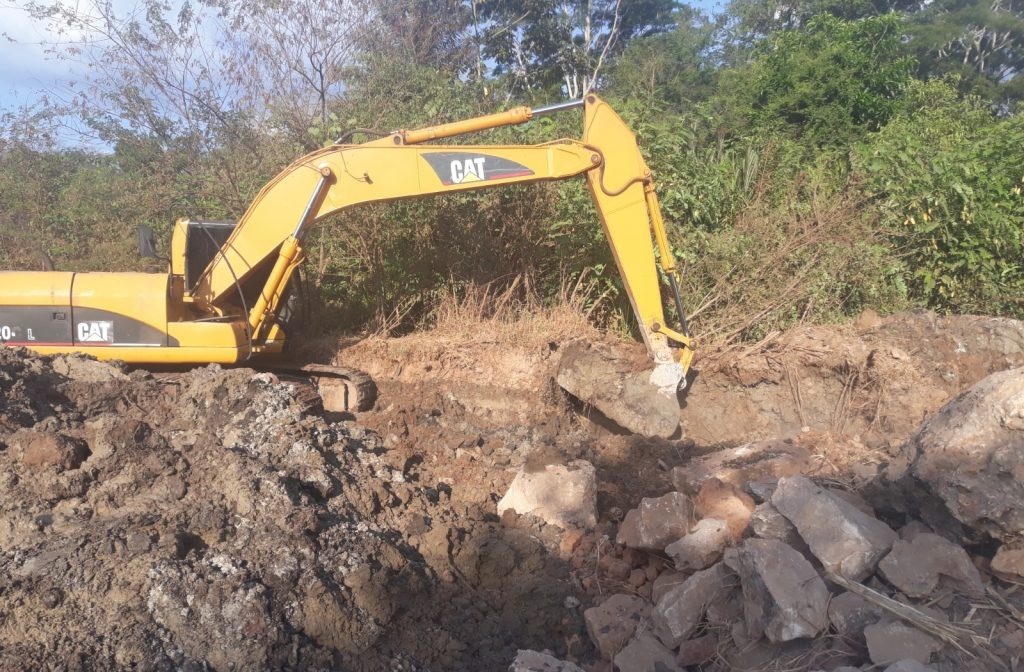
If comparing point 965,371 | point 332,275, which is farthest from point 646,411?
point 332,275

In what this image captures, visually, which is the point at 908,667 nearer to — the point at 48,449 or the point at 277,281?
the point at 48,449

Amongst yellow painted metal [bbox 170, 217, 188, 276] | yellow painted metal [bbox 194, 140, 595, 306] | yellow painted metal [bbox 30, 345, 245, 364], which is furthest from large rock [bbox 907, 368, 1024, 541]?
yellow painted metal [bbox 170, 217, 188, 276]

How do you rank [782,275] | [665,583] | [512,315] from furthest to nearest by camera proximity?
[782,275] < [512,315] < [665,583]

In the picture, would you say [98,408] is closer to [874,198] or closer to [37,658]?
[37,658]

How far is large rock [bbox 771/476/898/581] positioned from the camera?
384 centimetres

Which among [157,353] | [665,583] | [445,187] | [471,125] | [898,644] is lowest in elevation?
[665,583]

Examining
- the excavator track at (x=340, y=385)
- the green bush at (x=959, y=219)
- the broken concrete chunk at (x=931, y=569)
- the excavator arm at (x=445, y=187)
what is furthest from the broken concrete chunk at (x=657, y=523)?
the green bush at (x=959, y=219)

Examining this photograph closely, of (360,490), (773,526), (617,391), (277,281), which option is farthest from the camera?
(617,391)

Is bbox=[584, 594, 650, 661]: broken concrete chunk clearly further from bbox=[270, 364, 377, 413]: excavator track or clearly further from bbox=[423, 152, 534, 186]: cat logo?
bbox=[423, 152, 534, 186]: cat logo

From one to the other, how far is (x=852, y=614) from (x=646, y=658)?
0.98 m

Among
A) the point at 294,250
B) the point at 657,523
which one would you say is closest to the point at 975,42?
the point at 294,250

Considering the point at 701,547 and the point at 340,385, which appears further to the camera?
the point at 340,385

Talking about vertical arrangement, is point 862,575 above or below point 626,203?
below

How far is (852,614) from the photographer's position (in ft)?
12.0
